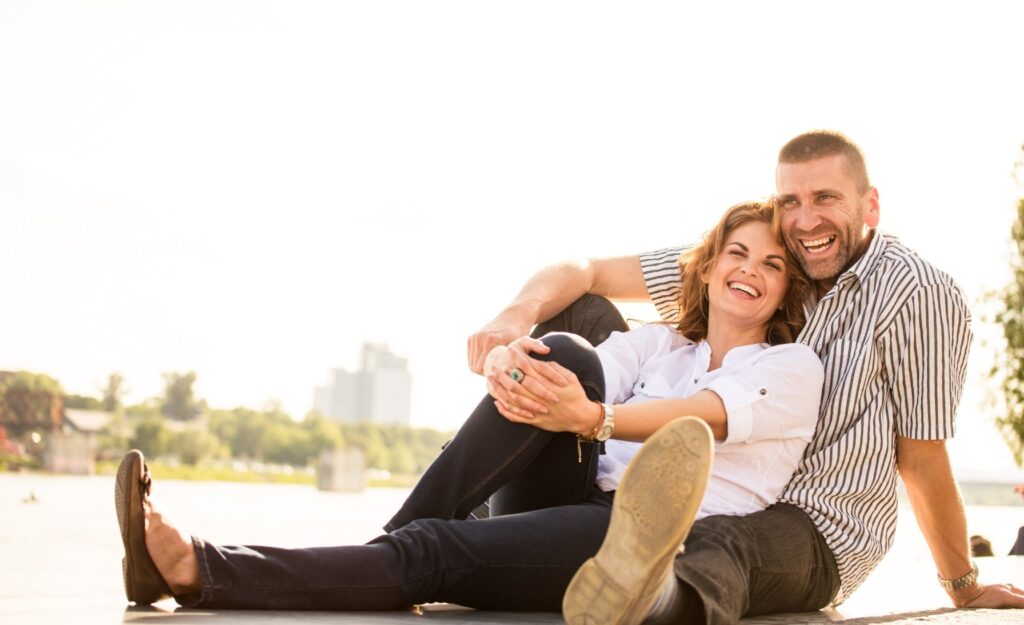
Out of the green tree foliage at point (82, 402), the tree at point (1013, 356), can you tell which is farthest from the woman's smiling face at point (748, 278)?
the green tree foliage at point (82, 402)

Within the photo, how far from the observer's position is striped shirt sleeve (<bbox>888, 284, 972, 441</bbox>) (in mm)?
3123

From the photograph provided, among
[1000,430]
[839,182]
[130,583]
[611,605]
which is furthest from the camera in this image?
[1000,430]

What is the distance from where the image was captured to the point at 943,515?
329 cm

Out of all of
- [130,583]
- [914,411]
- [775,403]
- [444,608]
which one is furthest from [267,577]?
[914,411]

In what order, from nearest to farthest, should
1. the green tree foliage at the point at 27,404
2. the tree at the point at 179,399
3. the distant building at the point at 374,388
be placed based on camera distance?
the green tree foliage at the point at 27,404, the tree at the point at 179,399, the distant building at the point at 374,388

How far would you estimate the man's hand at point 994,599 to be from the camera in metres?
3.37

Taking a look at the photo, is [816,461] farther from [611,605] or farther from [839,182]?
[611,605]

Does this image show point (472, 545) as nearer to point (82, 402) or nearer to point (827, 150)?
point (827, 150)

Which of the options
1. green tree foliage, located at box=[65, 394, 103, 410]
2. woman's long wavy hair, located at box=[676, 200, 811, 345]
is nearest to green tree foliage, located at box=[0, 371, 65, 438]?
green tree foliage, located at box=[65, 394, 103, 410]

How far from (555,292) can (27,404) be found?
51.3m

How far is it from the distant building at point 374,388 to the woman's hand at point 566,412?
144104 mm

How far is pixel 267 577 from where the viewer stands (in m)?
2.44

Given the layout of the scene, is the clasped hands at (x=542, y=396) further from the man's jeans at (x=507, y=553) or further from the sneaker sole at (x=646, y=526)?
the sneaker sole at (x=646, y=526)

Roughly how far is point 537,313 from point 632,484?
1.51 metres
